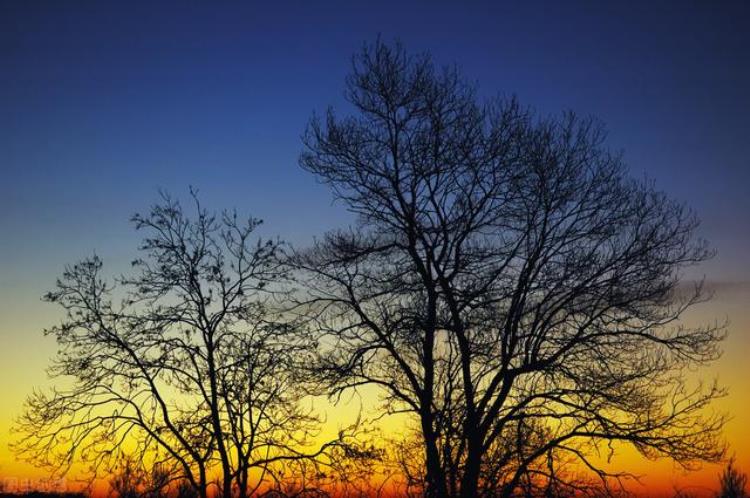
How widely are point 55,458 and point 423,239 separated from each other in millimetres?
10496

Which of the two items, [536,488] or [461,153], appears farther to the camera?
[461,153]

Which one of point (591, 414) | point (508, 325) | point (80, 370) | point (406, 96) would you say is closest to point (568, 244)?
point (508, 325)

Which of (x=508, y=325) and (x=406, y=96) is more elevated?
(x=406, y=96)

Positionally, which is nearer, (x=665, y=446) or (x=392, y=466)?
(x=665, y=446)

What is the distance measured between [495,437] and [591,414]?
6.94 ft

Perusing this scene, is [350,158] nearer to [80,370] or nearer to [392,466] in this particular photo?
[392,466]

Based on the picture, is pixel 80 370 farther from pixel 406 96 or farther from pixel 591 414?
pixel 591 414

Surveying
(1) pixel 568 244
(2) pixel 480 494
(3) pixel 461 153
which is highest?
(3) pixel 461 153

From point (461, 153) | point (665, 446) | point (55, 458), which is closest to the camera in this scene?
point (665, 446)

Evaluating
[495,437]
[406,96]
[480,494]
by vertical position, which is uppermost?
[406,96]

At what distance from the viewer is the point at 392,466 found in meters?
17.8

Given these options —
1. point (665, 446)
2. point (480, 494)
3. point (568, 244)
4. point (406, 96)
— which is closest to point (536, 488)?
point (480, 494)

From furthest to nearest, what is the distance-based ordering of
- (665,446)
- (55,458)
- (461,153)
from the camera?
(55,458)
(461,153)
(665,446)

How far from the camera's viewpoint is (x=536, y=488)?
15.9 m
